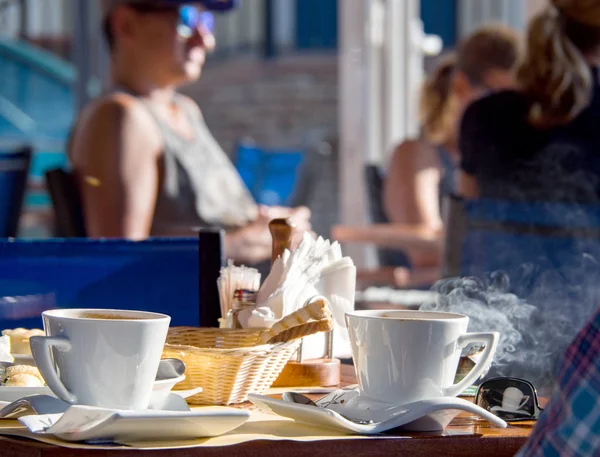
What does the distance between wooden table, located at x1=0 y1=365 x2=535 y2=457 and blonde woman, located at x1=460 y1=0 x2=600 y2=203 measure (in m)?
1.50

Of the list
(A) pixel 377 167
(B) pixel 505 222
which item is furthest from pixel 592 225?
(A) pixel 377 167

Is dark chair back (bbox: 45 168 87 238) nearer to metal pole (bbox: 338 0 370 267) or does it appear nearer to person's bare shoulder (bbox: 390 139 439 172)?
person's bare shoulder (bbox: 390 139 439 172)

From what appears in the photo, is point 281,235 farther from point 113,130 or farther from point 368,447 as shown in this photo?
point 113,130

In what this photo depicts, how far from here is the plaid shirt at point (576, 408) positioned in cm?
68

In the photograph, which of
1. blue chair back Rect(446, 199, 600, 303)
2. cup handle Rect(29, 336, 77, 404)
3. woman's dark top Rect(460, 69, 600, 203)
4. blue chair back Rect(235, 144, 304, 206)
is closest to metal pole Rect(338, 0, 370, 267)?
blue chair back Rect(235, 144, 304, 206)

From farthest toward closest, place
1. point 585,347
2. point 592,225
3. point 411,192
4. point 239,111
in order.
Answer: point 239,111 < point 411,192 < point 592,225 < point 585,347

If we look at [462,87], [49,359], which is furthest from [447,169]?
[49,359]

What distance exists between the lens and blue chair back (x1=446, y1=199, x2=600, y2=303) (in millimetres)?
2186

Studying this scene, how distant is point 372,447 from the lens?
88 cm

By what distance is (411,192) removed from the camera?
420 centimetres

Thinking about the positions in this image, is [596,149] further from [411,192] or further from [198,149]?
[411,192]

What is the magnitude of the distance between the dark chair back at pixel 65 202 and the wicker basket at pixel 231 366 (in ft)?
5.18

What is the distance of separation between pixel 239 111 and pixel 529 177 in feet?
24.1

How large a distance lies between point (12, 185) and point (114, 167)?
0.35 meters
